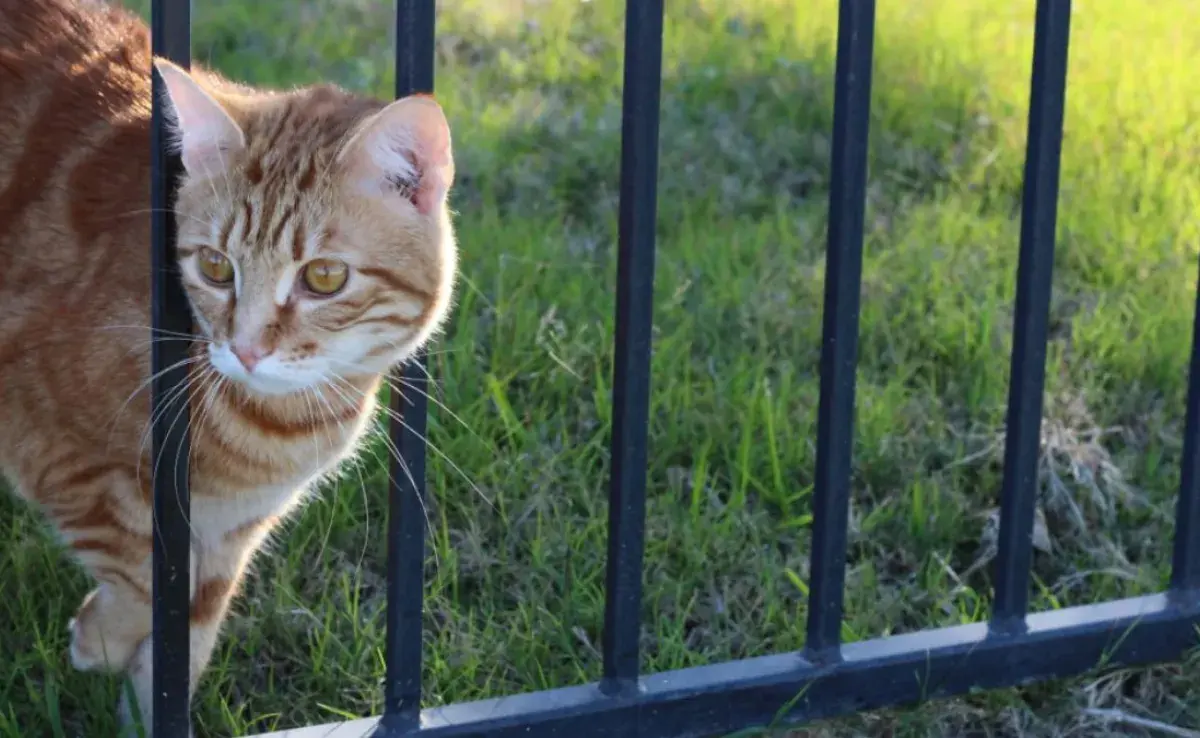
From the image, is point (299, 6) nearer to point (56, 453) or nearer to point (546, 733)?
point (56, 453)

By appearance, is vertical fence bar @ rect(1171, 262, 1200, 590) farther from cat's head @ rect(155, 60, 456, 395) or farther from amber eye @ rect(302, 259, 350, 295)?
amber eye @ rect(302, 259, 350, 295)

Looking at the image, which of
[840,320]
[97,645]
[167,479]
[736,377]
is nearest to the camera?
[167,479]

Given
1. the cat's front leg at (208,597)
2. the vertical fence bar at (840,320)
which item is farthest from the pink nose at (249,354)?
the vertical fence bar at (840,320)

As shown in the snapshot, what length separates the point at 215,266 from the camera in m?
2.01

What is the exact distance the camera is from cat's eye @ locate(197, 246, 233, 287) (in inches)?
79.1

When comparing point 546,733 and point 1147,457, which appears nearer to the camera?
point 546,733

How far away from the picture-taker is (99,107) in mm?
2330

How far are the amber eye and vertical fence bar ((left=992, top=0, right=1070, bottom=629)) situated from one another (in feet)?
3.40

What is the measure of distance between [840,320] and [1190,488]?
0.76m

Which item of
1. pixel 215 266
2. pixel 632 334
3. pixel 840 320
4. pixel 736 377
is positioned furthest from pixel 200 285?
pixel 736 377

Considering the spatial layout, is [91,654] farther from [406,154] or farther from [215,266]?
[406,154]

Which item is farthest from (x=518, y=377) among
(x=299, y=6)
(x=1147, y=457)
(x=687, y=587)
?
(x=299, y=6)

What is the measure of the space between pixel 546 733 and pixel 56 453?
0.85m

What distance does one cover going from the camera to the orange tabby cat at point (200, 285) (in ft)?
6.58
